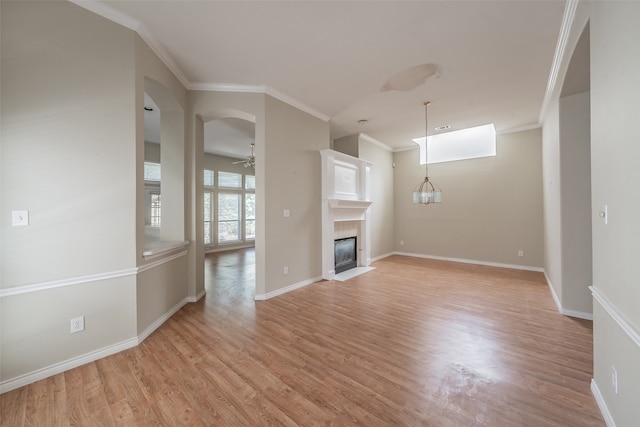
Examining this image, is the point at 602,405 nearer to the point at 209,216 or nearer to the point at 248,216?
the point at 209,216

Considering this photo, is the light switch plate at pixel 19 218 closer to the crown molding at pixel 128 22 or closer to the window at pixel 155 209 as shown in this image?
the crown molding at pixel 128 22

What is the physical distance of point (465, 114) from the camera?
4453 mm

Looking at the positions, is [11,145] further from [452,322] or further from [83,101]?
[452,322]

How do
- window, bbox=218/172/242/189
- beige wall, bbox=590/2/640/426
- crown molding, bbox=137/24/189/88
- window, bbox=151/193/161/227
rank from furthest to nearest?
window, bbox=218/172/242/189 → window, bbox=151/193/161/227 → crown molding, bbox=137/24/189/88 → beige wall, bbox=590/2/640/426

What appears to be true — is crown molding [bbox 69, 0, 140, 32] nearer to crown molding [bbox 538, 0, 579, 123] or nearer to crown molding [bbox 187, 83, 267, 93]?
crown molding [bbox 187, 83, 267, 93]

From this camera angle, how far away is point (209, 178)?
7754 mm

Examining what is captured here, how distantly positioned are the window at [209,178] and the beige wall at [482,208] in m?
5.84

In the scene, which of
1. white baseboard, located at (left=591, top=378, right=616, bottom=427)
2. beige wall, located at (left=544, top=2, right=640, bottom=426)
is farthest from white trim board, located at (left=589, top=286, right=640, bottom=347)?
white baseboard, located at (left=591, top=378, right=616, bottom=427)

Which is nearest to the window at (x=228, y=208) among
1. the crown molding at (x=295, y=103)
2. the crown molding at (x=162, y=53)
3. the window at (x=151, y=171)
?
the window at (x=151, y=171)

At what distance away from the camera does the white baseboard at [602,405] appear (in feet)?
4.54

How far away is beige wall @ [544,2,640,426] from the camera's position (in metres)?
1.09

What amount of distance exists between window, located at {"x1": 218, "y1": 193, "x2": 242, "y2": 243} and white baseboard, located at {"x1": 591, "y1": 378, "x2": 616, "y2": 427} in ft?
27.1

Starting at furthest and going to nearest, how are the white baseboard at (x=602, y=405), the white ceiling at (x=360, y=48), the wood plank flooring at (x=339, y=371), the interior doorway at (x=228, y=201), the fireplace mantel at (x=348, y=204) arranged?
the interior doorway at (x=228, y=201) → the fireplace mantel at (x=348, y=204) → the white ceiling at (x=360, y=48) → the wood plank flooring at (x=339, y=371) → the white baseboard at (x=602, y=405)

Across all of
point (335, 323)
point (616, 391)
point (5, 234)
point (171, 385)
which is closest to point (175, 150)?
point (5, 234)
